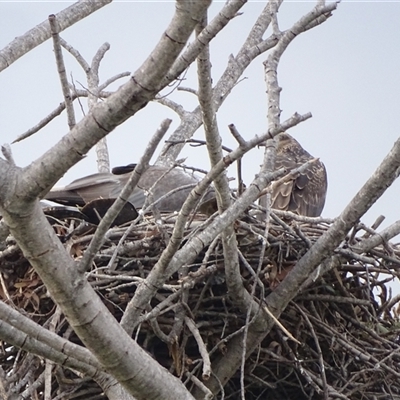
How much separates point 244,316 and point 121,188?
190cm

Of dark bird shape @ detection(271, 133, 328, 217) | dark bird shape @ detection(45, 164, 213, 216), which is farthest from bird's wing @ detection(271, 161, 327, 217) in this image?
dark bird shape @ detection(45, 164, 213, 216)

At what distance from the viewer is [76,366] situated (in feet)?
9.92

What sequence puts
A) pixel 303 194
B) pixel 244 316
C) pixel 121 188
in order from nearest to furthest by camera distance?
pixel 244 316 < pixel 121 188 < pixel 303 194

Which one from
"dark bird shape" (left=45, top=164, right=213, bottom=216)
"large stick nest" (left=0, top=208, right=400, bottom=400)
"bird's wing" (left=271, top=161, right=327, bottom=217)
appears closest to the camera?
"large stick nest" (left=0, top=208, right=400, bottom=400)

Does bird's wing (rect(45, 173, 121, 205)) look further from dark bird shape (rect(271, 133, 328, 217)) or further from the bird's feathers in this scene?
dark bird shape (rect(271, 133, 328, 217))

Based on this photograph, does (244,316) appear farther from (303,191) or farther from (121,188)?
(303,191)

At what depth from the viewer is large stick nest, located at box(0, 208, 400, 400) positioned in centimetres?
423

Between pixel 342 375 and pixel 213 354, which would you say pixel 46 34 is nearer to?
pixel 213 354

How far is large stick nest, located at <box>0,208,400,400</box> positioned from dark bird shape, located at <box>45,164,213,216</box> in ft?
3.07

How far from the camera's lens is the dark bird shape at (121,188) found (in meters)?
5.77

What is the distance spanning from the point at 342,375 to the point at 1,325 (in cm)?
249

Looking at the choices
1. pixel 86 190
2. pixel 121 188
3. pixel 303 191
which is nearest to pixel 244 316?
pixel 121 188

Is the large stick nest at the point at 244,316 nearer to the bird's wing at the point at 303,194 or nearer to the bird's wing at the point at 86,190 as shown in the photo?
the bird's wing at the point at 86,190

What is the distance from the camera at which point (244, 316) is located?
4.34 m
